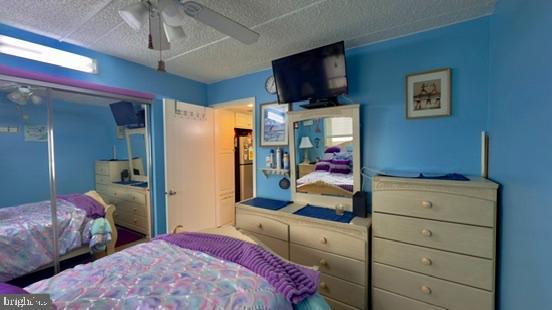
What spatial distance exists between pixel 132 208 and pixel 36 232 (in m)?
0.76

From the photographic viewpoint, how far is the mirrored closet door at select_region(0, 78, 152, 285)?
1.78 metres

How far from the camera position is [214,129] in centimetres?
315

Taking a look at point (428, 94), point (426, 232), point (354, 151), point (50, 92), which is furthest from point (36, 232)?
point (428, 94)

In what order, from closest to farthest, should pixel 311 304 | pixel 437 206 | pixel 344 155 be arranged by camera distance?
pixel 311 304 → pixel 437 206 → pixel 344 155

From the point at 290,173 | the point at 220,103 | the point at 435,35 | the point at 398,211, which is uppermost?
the point at 435,35

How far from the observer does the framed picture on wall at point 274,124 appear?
2576 mm

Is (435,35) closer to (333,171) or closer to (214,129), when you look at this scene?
(333,171)

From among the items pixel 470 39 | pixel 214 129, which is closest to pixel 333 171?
pixel 470 39

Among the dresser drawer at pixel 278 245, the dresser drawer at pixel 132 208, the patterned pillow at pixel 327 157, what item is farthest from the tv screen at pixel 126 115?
the patterned pillow at pixel 327 157

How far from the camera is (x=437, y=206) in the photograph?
1.53 m

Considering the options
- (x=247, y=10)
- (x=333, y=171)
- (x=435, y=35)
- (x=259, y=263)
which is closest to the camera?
(x=259, y=263)

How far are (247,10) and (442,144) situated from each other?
1.83 meters

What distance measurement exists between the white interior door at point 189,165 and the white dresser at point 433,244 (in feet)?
6.92

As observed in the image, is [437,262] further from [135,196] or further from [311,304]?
[135,196]
